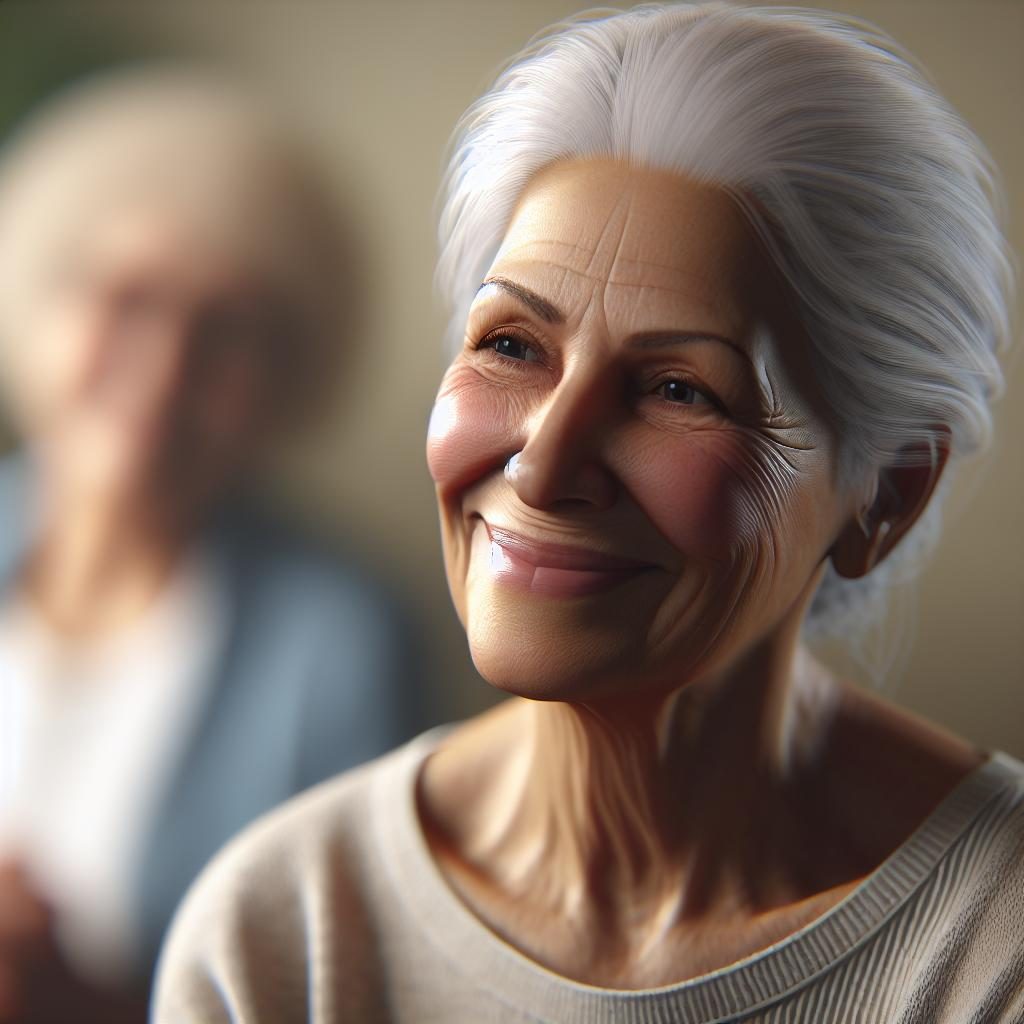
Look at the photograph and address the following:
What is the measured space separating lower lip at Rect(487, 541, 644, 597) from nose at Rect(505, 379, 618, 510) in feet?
0.11

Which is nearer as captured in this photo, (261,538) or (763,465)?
(763,465)

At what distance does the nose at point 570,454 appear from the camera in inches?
24.1

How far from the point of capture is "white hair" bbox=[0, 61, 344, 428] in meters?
1.61

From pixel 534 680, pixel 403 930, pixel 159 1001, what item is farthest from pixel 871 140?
pixel 159 1001

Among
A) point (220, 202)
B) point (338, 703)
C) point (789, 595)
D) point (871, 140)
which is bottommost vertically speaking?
point (338, 703)

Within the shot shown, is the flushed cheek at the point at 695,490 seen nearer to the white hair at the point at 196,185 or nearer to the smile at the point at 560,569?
the smile at the point at 560,569

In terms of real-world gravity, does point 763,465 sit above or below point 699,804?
above

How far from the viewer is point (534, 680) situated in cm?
62

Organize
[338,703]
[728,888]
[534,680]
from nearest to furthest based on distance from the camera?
[534,680] → [728,888] → [338,703]

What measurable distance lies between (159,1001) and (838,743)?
0.49m

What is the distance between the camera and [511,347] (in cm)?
67

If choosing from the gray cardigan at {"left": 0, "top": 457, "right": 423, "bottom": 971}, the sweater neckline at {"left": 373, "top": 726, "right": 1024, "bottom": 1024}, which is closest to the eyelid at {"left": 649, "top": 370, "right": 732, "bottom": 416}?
the sweater neckline at {"left": 373, "top": 726, "right": 1024, "bottom": 1024}

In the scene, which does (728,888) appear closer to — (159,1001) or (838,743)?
(838,743)

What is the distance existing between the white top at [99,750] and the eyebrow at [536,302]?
1.04 meters
